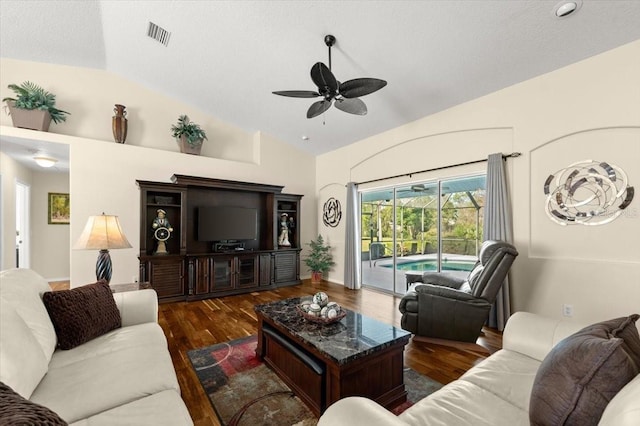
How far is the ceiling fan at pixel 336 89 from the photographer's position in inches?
97.6

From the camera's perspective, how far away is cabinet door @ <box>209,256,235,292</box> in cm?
478

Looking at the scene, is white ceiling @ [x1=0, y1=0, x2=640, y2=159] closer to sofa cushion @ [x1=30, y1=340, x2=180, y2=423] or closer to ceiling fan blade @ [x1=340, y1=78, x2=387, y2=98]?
ceiling fan blade @ [x1=340, y1=78, x2=387, y2=98]

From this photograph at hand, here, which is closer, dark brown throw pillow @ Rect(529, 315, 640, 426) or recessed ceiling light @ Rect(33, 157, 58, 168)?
dark brown throw pillow @ Rect(529, 315, 640, 426)

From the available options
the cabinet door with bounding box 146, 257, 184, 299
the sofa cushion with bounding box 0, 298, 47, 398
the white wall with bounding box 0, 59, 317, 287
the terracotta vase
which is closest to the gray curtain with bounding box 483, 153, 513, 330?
the sofa cushion with bounding box 0, 298, 47, 398

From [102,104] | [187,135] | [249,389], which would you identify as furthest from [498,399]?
[102,104]

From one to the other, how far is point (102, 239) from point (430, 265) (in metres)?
4.44

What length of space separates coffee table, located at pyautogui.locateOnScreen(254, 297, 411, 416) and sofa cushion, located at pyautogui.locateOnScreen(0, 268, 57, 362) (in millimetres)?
1378

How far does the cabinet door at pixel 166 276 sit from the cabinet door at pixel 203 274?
0.75ft

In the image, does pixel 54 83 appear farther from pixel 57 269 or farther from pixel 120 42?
pixel 57 269

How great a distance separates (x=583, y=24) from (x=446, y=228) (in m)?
2.68

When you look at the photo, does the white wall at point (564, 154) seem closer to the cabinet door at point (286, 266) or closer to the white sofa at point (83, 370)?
the cabinet door at point (286, 266)

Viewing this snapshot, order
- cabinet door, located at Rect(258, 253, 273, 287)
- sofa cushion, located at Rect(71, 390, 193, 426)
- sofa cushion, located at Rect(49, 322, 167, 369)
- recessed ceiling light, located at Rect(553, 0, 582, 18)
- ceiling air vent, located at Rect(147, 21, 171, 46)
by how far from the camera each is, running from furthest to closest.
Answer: cabinet door, located at Rect(258, 253, 273, 287) → ceiling air vent, located at Rect(147, 21, 171, 46) → recessed ceiling light, located at Rect(553, 0, 582, 18) → sofa cushion, located at Rect(49, 322, 167, 369) → sofa cushion, located at Rect(71, 390, 193, 426)

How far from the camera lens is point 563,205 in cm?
306

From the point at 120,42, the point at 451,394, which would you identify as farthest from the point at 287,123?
the point at 451,394
